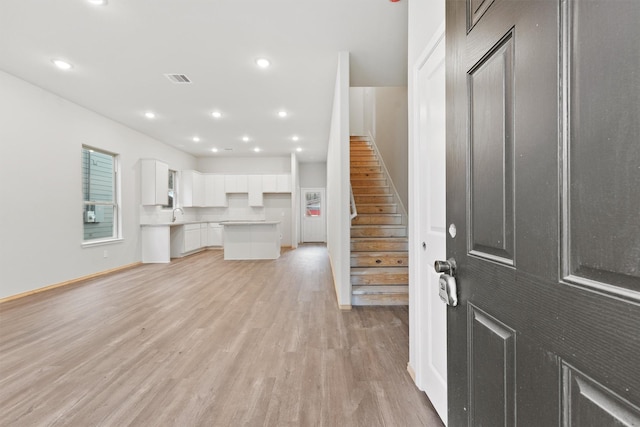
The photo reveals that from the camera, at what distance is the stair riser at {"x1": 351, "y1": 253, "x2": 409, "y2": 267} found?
380cm

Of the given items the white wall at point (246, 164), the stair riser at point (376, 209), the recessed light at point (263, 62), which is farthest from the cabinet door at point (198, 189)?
the recessed light at point (263, 62)

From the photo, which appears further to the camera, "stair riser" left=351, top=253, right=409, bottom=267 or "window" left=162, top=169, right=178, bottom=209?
"window" left=162, top=169, right=178, bottom=209

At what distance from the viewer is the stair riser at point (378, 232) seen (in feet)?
14.4

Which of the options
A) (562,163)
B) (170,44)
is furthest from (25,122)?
(562,163)

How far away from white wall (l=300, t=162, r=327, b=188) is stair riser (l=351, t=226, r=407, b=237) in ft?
19.0

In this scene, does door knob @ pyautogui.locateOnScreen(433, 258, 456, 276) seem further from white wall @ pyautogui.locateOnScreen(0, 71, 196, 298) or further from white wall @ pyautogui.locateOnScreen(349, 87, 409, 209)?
white wall @ pyautogui.locateOnScreen(0, 71, 196, 298)

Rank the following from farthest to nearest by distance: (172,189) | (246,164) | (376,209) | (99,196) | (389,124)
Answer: (246,164) → (172,189) → (389,124) → (99,196) → (376,209)

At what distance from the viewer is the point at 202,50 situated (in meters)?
3.31

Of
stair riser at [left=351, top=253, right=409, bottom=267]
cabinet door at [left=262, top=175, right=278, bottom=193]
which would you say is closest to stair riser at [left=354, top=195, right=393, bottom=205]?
stair riser at [left=351, top=253, right=409, bottom=267]

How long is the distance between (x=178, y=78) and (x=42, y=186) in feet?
8.11

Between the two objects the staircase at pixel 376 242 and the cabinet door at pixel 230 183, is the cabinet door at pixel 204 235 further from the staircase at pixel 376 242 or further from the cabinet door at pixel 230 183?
the staircase at pixel 376 242

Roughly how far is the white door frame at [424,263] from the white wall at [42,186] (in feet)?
15.9

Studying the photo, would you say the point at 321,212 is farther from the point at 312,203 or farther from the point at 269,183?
the point at 269,183

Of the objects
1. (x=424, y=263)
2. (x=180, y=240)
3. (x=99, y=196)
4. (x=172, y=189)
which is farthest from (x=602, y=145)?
(x=172, y=189)
